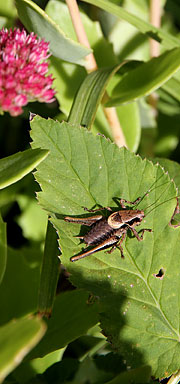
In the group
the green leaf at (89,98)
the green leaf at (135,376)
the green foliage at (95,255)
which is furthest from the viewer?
the green leaf at (89,98)

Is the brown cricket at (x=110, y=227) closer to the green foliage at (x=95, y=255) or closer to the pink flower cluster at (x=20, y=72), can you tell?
the green foliage at (x=95, y=255)

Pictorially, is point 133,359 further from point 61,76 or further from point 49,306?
point 61,76

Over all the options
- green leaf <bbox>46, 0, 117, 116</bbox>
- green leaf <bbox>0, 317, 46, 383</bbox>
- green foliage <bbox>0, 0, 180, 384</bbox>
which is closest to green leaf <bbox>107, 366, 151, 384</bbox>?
green foliage <bbox>0, 0, 180, 384</bbox>

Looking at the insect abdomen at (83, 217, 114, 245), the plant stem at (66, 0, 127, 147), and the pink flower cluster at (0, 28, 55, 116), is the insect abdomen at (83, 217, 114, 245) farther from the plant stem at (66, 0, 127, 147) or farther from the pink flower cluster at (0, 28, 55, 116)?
the plant stem at (66, 0, 127, 147)

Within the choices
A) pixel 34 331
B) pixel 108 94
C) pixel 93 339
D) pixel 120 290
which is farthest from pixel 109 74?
pixel 34 331

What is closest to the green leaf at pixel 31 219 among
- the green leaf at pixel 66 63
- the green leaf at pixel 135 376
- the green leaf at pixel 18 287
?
the green leaf at pixel 18 287

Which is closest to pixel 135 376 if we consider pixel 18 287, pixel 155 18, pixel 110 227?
pixel 110 227

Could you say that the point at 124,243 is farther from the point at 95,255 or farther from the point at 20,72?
the point at 20,72
